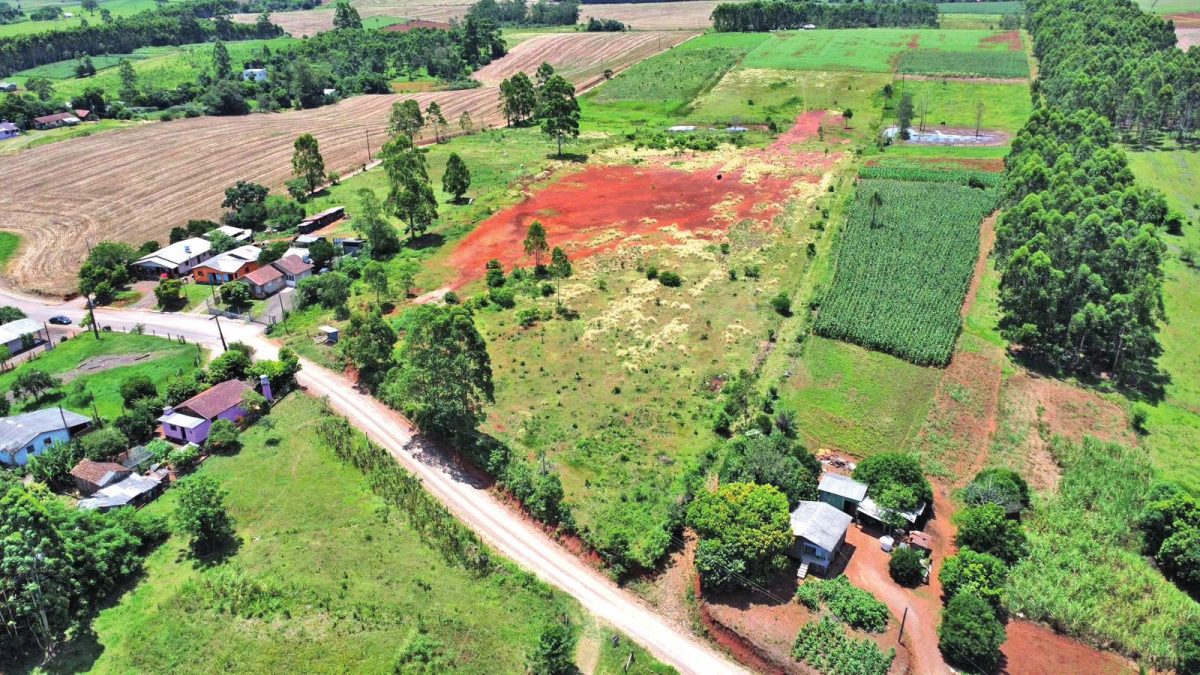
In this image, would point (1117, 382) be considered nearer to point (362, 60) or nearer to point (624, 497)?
point (624, 497)

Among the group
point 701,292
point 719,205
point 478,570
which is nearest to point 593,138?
point 719,205

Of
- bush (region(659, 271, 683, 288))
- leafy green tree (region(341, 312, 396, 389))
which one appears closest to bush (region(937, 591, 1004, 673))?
leafy green tree (region(341, 312, 396, 389))

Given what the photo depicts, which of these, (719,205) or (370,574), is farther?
(719,205)

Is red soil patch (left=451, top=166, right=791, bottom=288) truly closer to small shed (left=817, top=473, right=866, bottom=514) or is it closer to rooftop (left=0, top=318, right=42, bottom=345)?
rooftop (left=0, top=318, right=42, bottom=345)

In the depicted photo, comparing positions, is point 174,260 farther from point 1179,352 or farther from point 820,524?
point 1179,352

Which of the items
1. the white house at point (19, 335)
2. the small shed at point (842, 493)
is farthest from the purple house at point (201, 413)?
the small shed at point (842, 493)

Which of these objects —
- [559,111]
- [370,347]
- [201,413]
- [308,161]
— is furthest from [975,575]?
[559,111]
